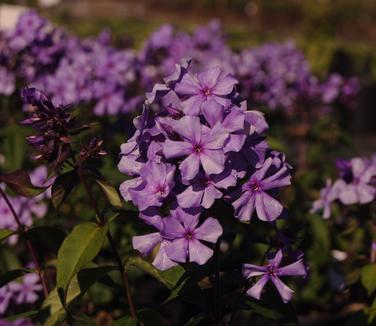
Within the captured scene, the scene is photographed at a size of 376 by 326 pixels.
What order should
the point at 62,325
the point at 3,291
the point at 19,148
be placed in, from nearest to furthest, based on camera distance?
→ the point at 62,325
the point at 3,291
the point at 19,148

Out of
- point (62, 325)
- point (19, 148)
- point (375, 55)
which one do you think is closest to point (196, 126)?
point (62, 325)

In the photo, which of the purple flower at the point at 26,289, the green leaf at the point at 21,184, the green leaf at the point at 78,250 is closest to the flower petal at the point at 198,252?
the green leaf at the point at 78,250

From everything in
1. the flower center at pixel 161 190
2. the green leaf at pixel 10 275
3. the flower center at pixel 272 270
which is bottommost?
the green leaf at pixel 10 275

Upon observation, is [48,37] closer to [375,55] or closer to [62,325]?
[62,325]

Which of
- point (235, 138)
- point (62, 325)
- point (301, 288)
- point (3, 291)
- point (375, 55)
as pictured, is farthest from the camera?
point (375, 55)

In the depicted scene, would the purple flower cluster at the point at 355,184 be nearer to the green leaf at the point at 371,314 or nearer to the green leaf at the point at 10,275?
the green leaf at the point at 371,314

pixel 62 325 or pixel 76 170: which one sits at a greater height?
pixel 76 170
